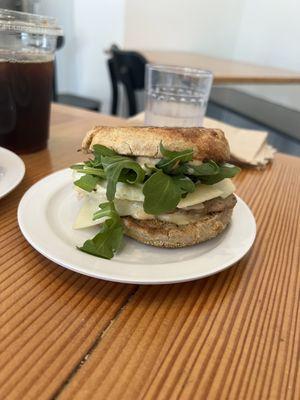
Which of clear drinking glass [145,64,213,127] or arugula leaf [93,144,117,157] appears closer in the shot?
arugula leaf [93,144,117,157]

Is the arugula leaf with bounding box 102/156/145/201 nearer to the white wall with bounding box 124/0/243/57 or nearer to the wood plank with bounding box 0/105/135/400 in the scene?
the wood plank with bounding box 0/105/135/400

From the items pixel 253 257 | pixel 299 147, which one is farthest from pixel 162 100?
pixel 299 147

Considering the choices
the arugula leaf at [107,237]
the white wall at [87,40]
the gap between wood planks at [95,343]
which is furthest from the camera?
the white wall at [87,40]

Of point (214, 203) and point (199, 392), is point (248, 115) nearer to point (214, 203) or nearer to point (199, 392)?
point (214, 203)

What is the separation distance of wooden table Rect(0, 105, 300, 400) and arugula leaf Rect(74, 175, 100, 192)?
4.2 inches

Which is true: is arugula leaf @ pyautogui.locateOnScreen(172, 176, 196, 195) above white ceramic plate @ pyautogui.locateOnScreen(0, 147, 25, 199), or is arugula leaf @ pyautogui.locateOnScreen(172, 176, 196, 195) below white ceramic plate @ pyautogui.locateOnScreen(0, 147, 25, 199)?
above

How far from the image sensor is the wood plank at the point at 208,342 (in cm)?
29

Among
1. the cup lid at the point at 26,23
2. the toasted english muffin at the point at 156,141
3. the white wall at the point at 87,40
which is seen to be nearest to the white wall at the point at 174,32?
the white wall at the point at 87,40

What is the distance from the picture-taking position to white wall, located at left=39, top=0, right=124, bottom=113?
277 cm

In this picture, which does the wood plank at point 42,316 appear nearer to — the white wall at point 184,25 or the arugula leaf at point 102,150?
the arugula leaf at point 102,150

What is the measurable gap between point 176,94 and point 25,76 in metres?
0.49

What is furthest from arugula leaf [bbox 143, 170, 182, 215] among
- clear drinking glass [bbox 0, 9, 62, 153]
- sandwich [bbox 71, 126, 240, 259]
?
clear drinking glass [bbox 0, 9, 62, 153]

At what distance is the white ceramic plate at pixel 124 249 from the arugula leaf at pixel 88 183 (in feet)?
0.19

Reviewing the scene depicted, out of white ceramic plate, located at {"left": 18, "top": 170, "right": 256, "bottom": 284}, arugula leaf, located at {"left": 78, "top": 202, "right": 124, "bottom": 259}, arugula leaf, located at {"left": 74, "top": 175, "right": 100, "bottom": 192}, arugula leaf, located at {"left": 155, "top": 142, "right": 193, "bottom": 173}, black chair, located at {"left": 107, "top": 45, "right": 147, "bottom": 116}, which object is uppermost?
arugula leaf, located at {"left": 155, "top": 142, "right": 193, "bottom": 173}
